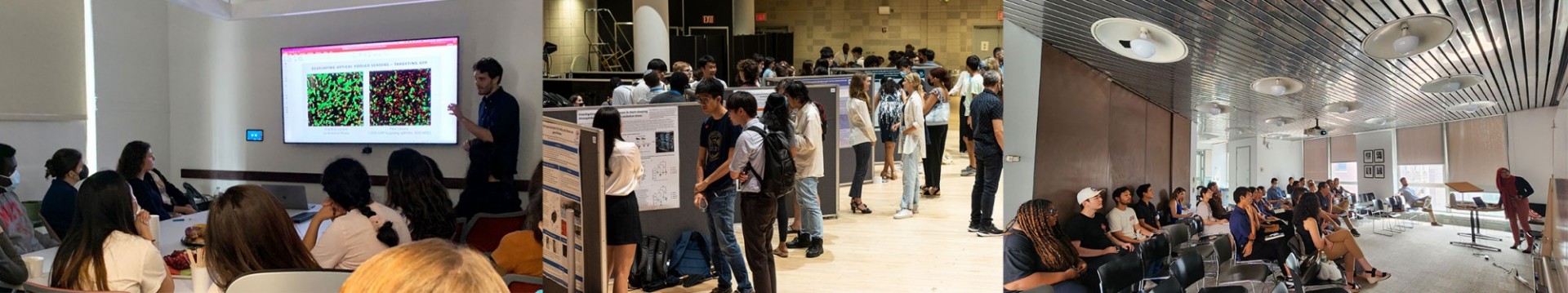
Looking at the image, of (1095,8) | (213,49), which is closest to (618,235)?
(213,49)

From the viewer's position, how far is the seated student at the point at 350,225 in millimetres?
1818

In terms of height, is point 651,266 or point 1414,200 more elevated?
point 1414,200

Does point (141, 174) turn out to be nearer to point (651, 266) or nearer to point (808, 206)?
point (651, 266)

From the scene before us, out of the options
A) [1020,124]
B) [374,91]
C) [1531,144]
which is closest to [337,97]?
[374,91]

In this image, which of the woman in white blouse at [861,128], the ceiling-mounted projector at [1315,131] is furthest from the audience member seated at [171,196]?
the ceiling-mounted projector at [1315,131]

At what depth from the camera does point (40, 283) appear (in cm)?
219

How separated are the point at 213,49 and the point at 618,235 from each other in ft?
2.71

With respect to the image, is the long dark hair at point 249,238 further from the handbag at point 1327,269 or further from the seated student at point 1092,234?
the handbag at point 1327,269

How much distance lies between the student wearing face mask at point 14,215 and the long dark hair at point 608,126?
4.20 feet

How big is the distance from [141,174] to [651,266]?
41.8 inches

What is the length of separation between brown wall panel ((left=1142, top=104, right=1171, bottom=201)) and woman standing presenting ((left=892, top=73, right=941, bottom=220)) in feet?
1.42

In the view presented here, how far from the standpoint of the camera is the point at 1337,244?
2.00 metres

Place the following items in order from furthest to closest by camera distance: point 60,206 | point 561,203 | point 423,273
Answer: point 60,206
point 561,203
point 423,273

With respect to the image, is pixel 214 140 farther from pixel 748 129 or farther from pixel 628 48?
pixel 748 129
